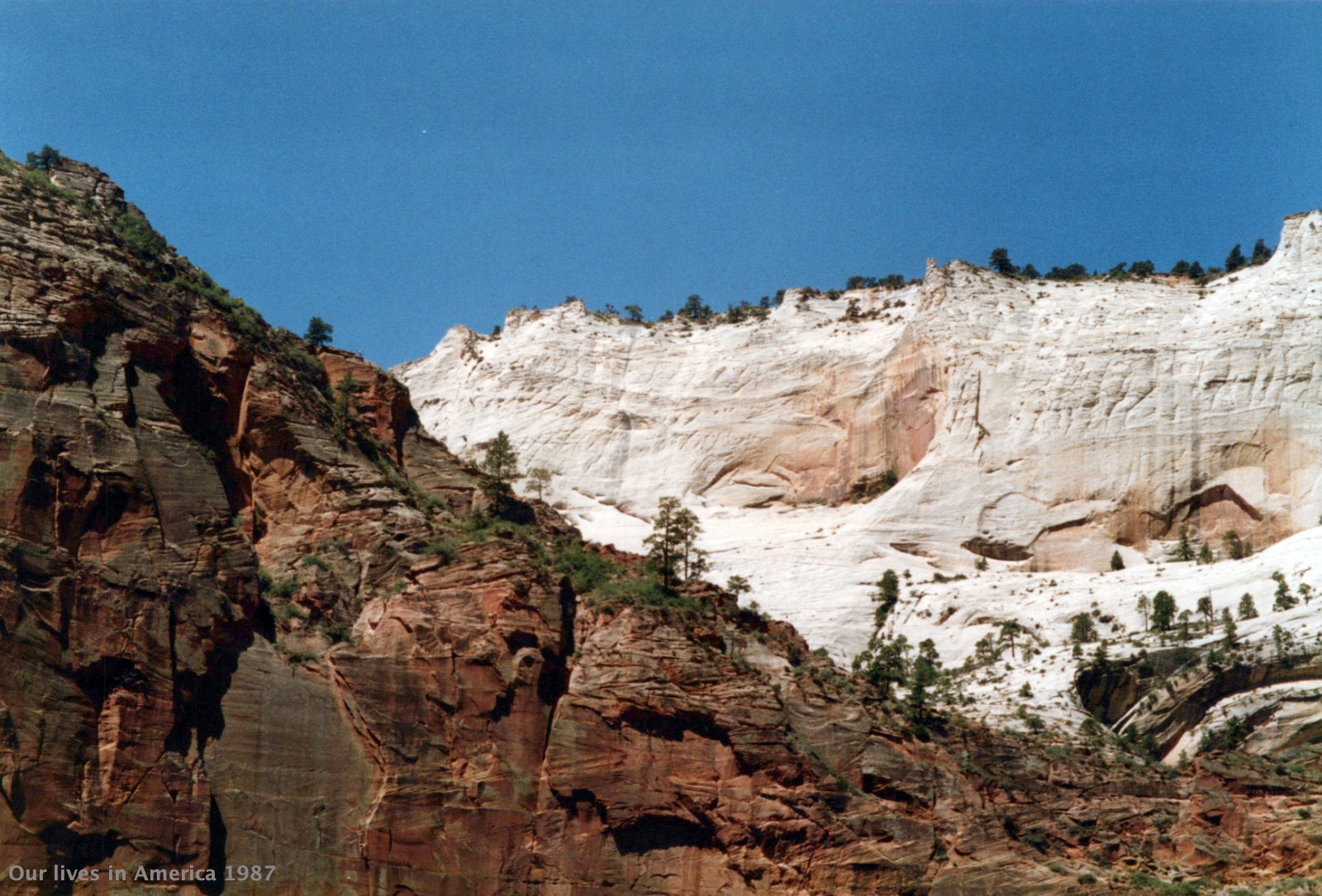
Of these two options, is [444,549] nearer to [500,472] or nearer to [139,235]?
[139,235]

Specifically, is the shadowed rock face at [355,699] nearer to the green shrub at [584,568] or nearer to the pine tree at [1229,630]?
the green shrub at [584,568]

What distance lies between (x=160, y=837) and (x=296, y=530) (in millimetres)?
11417

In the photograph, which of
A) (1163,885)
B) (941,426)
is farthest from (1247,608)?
(941,426)

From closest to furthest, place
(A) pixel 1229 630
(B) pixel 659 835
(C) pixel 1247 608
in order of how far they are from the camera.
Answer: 1. (B) pixel 659 835
2. (A) pixel 1229 630
3. (C) pixel 1247 608

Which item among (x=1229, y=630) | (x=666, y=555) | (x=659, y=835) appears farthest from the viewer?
(x=1229, y=630)

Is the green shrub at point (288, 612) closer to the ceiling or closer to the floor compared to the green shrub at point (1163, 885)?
closer to the ceiling

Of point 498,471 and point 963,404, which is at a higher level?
point 963,404

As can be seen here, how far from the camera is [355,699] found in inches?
1609

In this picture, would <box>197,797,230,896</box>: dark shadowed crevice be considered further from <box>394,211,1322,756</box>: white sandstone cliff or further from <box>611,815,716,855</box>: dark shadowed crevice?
<box>394,211,1322,756</box>: white sandstone cliff

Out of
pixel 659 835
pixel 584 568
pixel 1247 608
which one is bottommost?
pixel 659 835

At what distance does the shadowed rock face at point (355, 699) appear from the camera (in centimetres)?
3719

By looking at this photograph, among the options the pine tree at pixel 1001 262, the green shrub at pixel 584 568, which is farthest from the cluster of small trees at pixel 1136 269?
the green shrub at pixel 584 568

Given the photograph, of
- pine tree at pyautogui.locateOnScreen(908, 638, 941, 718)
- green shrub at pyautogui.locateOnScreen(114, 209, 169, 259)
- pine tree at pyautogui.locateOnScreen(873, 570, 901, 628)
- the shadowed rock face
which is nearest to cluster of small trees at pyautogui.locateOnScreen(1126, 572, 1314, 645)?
pine tree at pyautogui.locateOnScreen(908, 638, 941, 718)

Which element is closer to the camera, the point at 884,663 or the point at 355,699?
the point at 355,699
